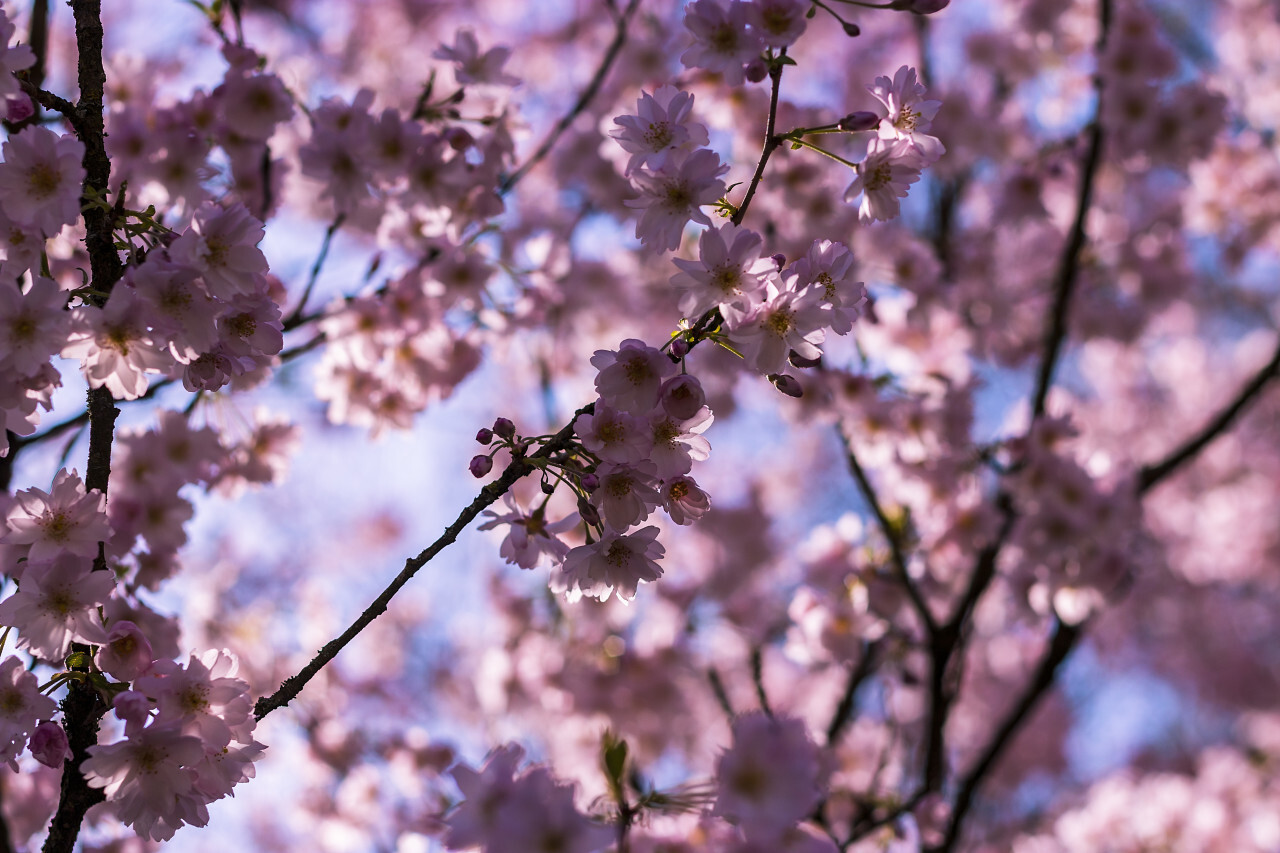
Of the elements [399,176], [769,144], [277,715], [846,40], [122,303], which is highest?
[846,40]

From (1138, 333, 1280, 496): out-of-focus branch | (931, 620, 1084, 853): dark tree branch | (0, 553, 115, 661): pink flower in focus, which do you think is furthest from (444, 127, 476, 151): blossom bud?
(1138, 333, 1280, 496): out-of-focus branch

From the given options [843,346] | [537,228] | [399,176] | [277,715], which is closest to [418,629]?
[277,715]

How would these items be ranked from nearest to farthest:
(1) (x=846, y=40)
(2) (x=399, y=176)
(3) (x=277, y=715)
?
(2) (x=399, y=176)
(3) (x=277, y=715)
(1) (x=846, y=40)

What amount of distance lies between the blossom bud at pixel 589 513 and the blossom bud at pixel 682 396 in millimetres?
231

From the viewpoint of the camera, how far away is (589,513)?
1.64m

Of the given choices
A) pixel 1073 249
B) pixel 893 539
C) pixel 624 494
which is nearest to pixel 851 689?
pixel 893 539

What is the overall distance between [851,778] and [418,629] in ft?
14.9

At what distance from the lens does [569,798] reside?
1.65 m

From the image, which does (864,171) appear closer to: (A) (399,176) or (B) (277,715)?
(A) (399,176)

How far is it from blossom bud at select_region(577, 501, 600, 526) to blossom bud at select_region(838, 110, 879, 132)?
0.86m

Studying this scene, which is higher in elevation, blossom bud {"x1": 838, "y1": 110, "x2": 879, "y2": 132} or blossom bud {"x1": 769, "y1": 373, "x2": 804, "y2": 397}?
blossom bud {"x1": 838, "y1": 110, "x2": 879, "y2": 132}

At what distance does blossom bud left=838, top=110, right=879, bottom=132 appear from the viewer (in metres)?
1.73

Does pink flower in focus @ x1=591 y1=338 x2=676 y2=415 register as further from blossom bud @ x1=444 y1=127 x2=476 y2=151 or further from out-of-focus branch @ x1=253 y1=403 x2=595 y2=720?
blossom bud @ x1=444 y1=127 x2=476 y2=151

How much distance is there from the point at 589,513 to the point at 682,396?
27 cm
